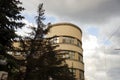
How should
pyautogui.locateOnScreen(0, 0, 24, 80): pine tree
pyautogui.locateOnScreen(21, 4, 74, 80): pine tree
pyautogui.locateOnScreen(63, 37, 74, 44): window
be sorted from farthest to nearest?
pyautogui.locateOnScreen(63, 37, 74, 44): window
pyautogui.locateOnScreen(21, 4, 74, 80): pine tree
pyautogui.locateOnScreen(0, 0, 24, 80): pine tree

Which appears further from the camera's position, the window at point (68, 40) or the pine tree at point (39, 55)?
the window at point (68, 40)

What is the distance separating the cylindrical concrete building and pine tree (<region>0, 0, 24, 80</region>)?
39135 mm

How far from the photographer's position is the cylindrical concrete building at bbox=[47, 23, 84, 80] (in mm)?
60875

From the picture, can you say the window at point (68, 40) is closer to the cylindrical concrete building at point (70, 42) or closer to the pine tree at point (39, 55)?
the cylindrical concrete building at point (70, 42)

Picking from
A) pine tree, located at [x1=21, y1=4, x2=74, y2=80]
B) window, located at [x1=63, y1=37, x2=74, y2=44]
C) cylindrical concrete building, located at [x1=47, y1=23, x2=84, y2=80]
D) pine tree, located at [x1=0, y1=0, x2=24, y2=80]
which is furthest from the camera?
window, located at [x1=63, y1=37, x2=74, y2=44]

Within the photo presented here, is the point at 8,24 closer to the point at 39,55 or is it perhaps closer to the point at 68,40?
the point at 39,55

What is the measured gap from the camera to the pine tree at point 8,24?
763 inches

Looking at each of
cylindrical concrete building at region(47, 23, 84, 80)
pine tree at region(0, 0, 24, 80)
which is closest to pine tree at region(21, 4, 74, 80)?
pine tree at region(0, 0, 24, 80)

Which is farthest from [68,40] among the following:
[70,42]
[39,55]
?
[39,55]

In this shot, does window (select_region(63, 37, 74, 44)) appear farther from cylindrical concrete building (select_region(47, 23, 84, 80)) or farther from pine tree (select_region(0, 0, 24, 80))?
pine tree (select_region(0, 0, 24, 80))

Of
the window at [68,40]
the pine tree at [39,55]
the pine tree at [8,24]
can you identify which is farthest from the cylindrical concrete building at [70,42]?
the pine tree at [8,24]

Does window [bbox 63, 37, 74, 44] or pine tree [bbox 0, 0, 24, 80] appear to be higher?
window [bbox 63, 37, 74, 44]

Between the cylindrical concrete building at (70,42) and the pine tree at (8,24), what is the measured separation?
39135mm

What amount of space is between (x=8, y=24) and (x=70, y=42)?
41.7 metres
